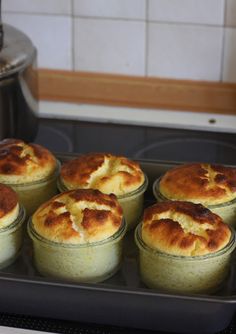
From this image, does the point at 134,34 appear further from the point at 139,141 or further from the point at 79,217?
the point at 79,217

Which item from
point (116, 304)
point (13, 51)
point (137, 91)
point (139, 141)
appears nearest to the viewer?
point (116, 304)

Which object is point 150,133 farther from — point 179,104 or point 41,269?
point 41,269

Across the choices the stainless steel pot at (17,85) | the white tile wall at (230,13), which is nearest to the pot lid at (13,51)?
the stainless steel pot at (17,85)

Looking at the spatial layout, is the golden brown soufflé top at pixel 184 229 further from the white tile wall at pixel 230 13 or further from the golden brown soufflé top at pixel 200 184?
the white tile wall at pixel 230 13

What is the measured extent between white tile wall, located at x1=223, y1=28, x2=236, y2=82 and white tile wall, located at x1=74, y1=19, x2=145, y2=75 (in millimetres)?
167

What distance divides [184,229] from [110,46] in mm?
675

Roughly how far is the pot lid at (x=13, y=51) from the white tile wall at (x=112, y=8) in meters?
0.21

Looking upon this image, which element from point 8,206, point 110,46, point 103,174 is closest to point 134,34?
point 110,46

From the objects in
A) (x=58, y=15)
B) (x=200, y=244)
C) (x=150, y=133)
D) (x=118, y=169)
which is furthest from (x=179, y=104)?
(x=200, y=244)

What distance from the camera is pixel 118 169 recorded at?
1038 millimetres

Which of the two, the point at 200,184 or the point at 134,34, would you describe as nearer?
the point at 200,184

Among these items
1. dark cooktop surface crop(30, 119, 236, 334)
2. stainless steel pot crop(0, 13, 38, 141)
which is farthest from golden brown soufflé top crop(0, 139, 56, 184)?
dark cooktop surface crop(30, 119, 236, 334)

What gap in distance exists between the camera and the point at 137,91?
1.47m

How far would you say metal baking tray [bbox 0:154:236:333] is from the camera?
82 centimetres
